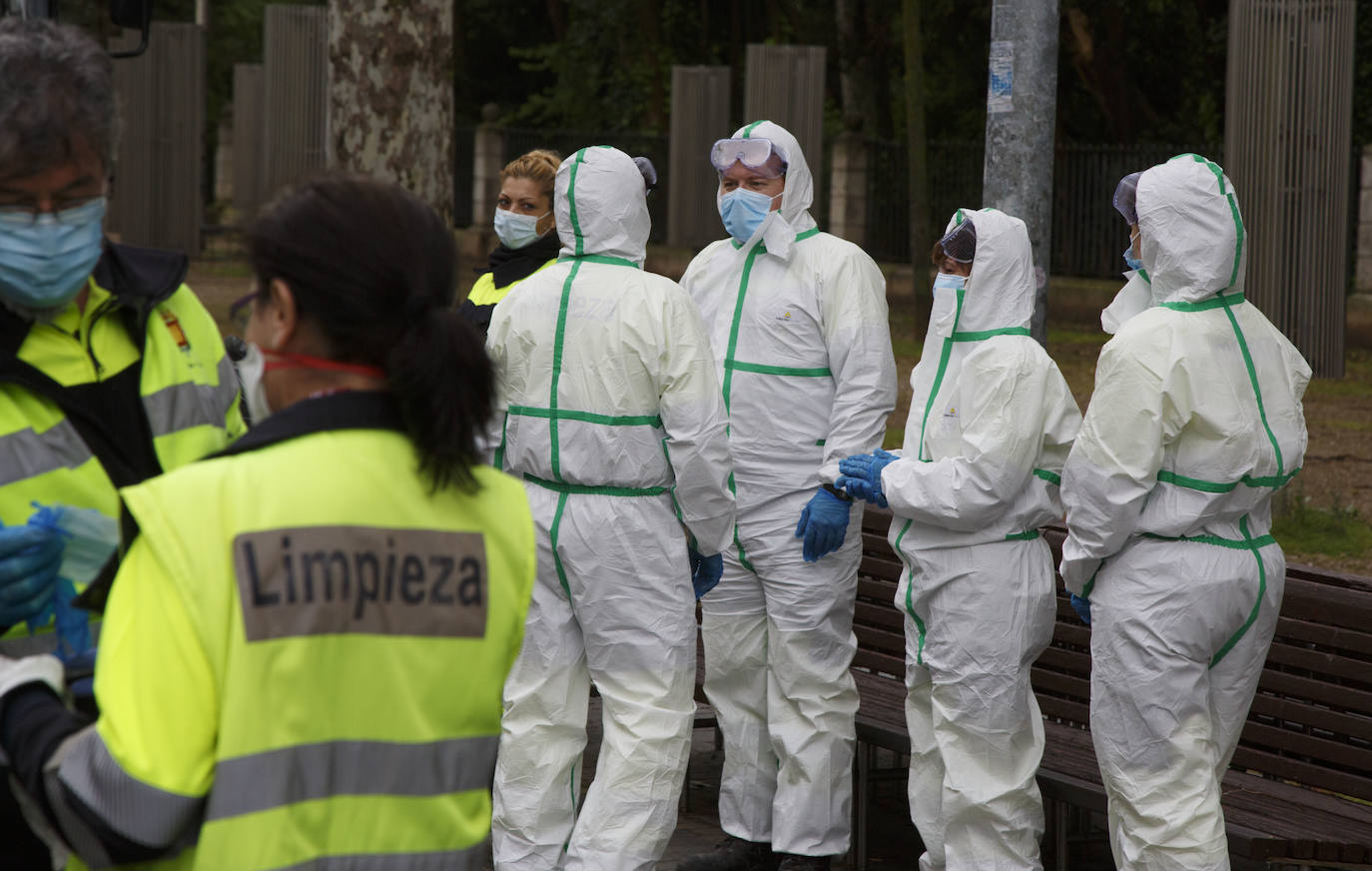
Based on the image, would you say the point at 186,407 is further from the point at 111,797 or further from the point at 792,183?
the point at 792,183

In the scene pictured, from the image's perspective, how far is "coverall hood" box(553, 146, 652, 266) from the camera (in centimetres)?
476

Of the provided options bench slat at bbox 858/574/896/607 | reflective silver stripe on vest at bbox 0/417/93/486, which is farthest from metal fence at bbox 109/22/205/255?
reflective silver stripe on vest at bbox 0/417/93/486

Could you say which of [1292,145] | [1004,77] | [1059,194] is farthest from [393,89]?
[1059,194]

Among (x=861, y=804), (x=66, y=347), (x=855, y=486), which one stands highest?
(x=66, y=347)

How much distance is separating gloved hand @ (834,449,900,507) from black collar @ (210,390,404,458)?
2728 mm

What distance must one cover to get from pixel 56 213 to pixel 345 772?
85 centimetres

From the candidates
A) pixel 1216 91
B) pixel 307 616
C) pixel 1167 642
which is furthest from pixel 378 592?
pixel 1216 91

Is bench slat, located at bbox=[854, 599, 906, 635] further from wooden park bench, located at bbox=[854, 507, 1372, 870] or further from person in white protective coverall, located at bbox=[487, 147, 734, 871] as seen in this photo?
person in white protective coverall, located at bbox=[487, 147, 734, 871]

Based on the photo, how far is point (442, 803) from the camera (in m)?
2.11

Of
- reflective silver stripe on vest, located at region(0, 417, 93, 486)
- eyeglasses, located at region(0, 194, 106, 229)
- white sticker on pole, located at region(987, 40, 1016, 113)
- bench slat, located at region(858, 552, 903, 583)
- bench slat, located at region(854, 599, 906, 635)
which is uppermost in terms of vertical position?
white sticker on pole, located at region(987, 40, 1016, 113)

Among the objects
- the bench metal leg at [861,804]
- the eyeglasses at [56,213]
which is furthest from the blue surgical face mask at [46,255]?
the bench metal leg at [861,804]

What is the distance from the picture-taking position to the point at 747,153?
5414 mm

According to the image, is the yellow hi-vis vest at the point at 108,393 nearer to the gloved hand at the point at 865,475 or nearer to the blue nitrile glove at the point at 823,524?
the gloved hand at the point at 865,475

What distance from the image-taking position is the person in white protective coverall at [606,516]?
15.1ft
